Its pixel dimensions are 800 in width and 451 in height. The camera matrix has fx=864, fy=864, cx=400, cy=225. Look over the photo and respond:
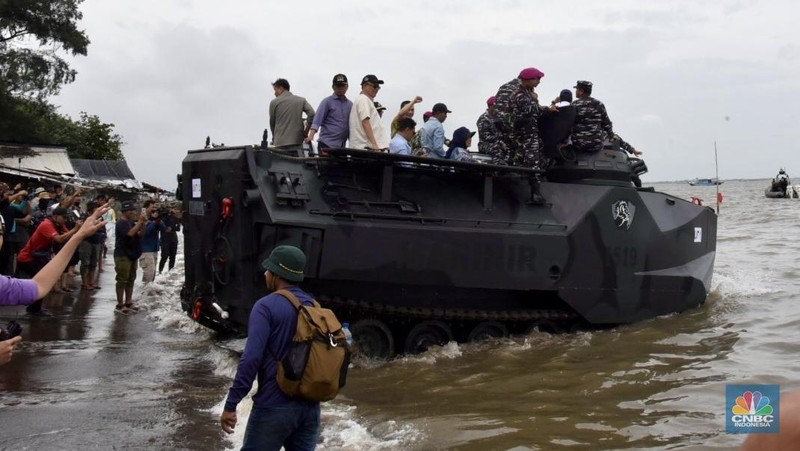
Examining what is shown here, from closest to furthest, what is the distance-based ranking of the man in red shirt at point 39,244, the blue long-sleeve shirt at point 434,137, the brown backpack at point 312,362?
the brown backpack at point 312,362 → the blue long-sleeve shirt at point 434,137 → the man in red shirt at point 39,244

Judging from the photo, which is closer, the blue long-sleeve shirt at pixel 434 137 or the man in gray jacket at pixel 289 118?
the man in gray jacket at pixel 289 118

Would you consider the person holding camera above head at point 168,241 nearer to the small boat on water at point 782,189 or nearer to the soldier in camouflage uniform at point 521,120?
the soldier in camouflage uniform at point 521,120

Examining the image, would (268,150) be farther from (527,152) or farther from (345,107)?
(527,152)

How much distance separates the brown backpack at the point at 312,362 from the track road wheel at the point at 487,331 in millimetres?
4572

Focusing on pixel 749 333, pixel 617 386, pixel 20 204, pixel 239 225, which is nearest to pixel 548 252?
pixel 617 386

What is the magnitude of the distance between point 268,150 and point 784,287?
8.72 metres

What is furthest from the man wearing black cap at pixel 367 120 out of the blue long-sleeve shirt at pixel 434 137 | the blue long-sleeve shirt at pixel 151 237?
the blue long-sleeve shirt at pixel 151 237

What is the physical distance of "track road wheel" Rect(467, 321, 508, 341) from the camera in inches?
342

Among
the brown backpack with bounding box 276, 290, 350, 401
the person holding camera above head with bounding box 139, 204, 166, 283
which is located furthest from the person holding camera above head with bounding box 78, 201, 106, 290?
the brown backpack with bounding box 276, 290, 350, 401

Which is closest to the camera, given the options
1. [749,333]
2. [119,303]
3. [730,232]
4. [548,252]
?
[548,252]

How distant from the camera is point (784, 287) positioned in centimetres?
1291

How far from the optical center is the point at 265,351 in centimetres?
423

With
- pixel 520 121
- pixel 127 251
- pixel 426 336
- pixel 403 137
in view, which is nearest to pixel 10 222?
pixel 127 251

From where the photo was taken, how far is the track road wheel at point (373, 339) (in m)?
8.13
